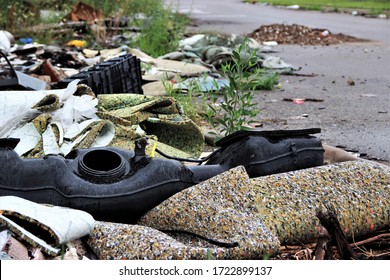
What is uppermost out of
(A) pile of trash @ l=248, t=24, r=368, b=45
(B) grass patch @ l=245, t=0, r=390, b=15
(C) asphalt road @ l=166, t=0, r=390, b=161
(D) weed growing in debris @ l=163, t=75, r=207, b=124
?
(D) weed growing in debris @ l=163, t=75, r=207, b=124

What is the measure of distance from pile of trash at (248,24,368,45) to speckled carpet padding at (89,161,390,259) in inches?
381

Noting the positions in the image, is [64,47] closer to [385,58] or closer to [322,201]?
[385,58]

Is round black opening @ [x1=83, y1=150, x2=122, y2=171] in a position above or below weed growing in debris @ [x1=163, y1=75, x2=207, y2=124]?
above

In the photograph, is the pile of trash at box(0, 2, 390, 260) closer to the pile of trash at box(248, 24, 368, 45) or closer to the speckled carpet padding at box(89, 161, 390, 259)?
the speckled carpet padding at box(89, 161, 390, 259)

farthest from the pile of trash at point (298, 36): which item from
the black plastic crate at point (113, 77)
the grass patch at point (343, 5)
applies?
the black plastic crate at point (113, 77)

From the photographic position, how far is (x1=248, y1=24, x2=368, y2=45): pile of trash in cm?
1317

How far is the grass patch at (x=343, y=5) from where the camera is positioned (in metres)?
19.9

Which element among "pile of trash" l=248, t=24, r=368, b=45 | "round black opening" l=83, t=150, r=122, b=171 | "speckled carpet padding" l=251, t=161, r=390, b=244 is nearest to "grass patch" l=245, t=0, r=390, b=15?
"pile of trash" l=248, t=24, r=368, b=45

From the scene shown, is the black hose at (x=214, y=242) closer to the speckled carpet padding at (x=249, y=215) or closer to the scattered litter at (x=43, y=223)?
the speckled carpet padding at (x=249, y=215)

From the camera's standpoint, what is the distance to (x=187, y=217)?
3.13 metres

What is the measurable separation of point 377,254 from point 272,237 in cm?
48

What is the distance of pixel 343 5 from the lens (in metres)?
21.8

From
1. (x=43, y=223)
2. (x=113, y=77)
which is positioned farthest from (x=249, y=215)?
(x=113, y=77)

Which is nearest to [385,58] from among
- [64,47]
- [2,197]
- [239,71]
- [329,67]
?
[329,67]
